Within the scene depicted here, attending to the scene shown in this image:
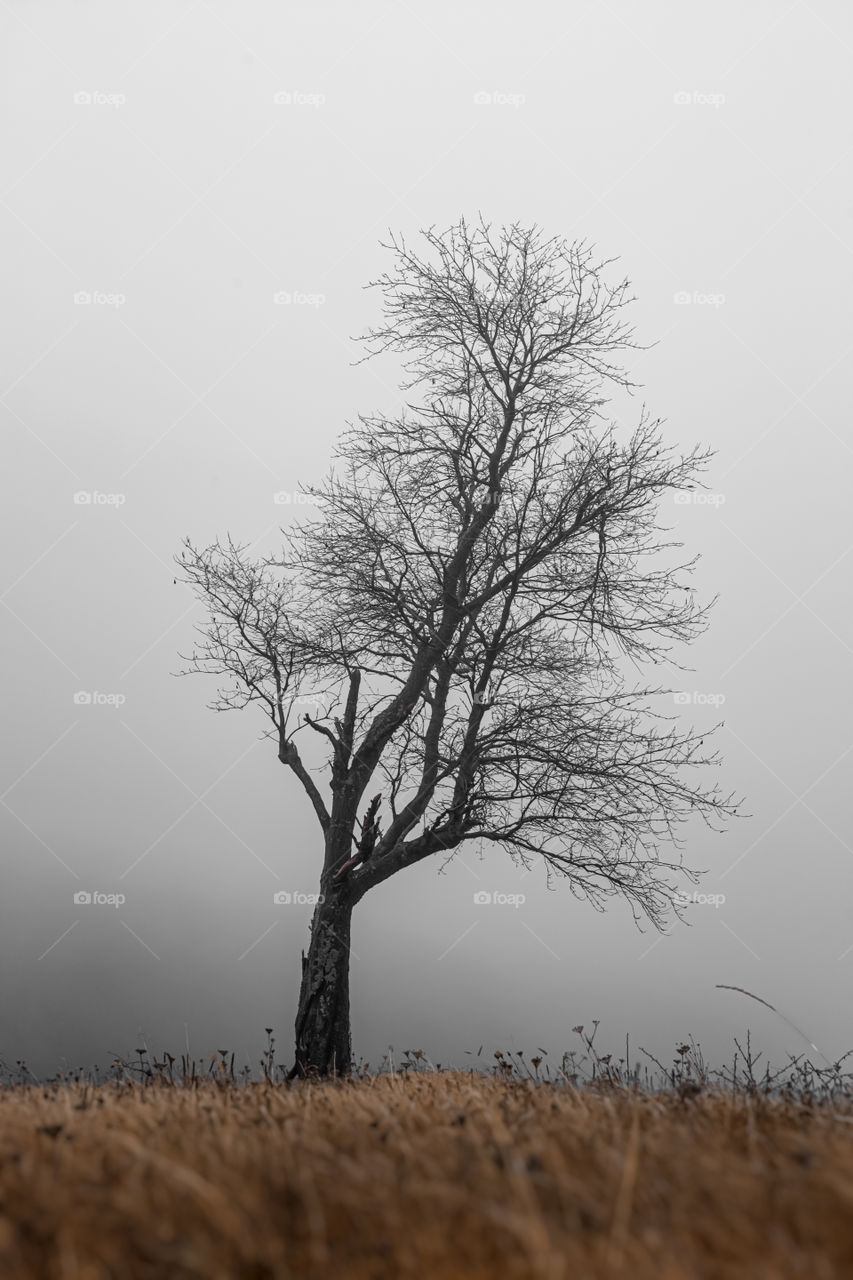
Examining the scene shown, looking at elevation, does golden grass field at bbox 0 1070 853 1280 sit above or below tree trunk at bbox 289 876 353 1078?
above

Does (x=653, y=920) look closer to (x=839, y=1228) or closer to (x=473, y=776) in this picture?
(x=473, y=776)

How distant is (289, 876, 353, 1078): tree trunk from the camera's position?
1182cm

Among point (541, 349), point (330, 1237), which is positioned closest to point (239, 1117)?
point (330, 1237)

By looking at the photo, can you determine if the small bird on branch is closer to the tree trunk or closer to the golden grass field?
the tree trunk

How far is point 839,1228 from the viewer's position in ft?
7.22

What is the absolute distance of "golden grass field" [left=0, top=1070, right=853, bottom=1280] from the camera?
2061mm

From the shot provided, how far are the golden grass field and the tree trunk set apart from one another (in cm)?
814

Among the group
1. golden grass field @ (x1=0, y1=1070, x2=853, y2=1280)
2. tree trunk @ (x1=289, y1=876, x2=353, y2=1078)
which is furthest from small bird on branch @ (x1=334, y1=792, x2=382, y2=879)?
golden grass field @ (x1=0, y1=1070, x2=853, y2=1280)

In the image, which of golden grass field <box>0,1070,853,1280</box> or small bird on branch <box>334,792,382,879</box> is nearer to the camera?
golden grass field <box>0,1070,853,1280</box>

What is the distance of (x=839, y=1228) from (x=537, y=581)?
1046cm

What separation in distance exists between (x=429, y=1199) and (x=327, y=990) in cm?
1016

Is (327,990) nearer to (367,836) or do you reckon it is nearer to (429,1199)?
(367,836)

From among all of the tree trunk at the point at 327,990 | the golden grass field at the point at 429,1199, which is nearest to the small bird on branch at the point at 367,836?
the tree trunk at the point at 327,990

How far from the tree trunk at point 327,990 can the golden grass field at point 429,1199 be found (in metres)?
8.14
